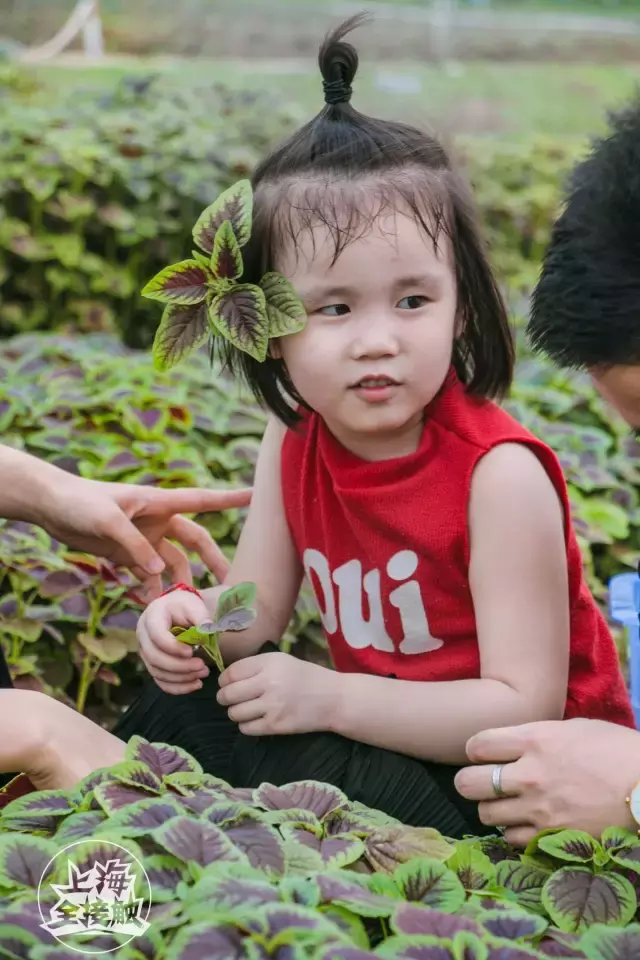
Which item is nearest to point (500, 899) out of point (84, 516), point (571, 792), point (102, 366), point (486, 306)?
point (571, 792)

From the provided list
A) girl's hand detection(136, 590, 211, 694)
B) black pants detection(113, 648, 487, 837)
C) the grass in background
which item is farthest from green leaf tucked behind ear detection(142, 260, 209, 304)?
the grass in background

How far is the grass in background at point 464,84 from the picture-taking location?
404 inches

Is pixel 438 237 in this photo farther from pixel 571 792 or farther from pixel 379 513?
pixel 571 792

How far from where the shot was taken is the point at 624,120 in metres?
1.63

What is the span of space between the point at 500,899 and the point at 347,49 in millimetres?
1203

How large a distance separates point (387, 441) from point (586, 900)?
78 cm

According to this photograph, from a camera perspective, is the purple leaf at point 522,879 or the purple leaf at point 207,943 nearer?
the purple leaf at point 207,943

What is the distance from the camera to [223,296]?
6.21ft

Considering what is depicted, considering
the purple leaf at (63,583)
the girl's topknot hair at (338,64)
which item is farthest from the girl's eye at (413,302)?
the purple leaf at (63,583)

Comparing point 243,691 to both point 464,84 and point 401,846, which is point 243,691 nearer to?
point 401,846

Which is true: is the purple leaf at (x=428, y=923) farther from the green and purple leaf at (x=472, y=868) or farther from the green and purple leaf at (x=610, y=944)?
the green and purple leaf at (x=472, y=868)

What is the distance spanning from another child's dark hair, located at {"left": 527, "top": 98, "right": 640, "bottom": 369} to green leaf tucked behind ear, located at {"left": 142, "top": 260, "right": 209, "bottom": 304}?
526mm

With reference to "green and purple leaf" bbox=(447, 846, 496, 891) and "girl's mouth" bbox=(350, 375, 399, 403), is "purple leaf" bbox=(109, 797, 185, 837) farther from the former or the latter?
"girl's mouth" bbox=(350, 375, 399, 403)

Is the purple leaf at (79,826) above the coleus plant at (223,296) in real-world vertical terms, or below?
below
